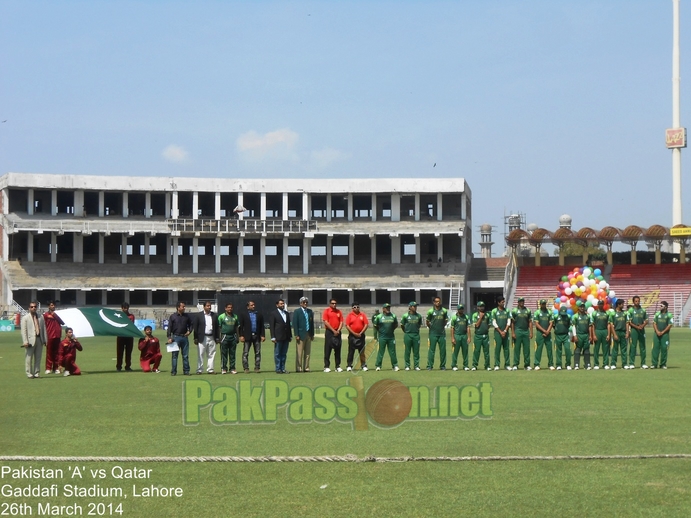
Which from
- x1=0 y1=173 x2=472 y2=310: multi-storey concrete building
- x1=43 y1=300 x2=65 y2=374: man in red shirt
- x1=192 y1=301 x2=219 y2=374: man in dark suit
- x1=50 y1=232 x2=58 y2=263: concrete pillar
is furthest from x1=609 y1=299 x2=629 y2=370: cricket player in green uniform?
x1=50 y1=232 x2=58 y2=263: concrete pillar

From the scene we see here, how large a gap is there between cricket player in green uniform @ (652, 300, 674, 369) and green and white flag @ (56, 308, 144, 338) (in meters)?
12.1

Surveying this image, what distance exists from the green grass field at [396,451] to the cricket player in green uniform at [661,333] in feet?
17.0

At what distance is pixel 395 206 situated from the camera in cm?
7119

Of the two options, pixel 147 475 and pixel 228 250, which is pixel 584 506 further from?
pixel 228 250

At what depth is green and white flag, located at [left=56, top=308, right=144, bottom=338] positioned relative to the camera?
72.7 feet

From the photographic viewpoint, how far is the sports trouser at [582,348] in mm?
22094

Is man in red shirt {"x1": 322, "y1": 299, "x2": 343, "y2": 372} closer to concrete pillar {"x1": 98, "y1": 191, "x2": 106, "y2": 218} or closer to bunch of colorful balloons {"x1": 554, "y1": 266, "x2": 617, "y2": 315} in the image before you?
bunch of colorful balloons {"x1": 554, "y1": 266, "x2": 617, "y2": 315}

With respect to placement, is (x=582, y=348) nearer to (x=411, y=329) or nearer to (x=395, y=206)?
(x=411, y=329)

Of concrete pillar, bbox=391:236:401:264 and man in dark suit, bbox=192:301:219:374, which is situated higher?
concrete pillar, bbox=391:236:401:264

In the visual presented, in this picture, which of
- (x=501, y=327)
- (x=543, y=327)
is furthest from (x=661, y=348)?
(x=501, y=327)

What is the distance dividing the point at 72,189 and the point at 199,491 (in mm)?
62444

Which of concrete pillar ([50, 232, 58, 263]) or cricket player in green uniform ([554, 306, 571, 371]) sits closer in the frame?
cricket player in green uniform ([554, 306, 571, 371])

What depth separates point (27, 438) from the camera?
35.7ft

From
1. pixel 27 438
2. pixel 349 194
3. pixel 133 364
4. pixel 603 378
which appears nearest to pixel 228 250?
pixel 349 194
